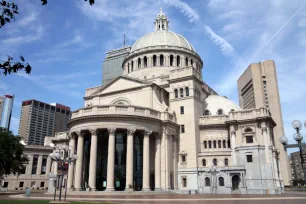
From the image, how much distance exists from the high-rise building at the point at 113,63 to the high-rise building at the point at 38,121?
59.2m

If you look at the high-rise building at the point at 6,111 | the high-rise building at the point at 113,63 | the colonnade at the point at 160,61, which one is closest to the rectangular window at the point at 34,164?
the colonnade at the point at 160,61

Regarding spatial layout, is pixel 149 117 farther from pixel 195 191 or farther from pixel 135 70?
pixel 135 70

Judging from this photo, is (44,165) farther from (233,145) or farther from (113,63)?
(233,145)

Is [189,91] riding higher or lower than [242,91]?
lower

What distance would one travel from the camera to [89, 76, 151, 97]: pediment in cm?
5359

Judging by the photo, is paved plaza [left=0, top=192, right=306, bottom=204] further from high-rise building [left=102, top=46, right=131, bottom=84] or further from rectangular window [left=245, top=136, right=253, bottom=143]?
high-rise building [left=102, top=46, right=131, bottom=84]

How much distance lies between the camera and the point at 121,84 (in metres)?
55.7

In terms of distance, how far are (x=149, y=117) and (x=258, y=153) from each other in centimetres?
1908

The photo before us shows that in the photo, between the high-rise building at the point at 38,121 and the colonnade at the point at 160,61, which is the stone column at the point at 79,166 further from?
the high-rise building at the point at 38,121

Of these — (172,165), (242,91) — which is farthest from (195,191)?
(242,91)

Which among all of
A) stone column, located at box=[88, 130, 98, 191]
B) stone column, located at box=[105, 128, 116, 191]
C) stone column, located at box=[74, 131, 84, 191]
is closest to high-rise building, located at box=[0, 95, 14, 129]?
stone column, located at box=[74, 131, 84, 191]

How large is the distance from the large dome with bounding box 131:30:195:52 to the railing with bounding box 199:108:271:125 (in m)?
22.3

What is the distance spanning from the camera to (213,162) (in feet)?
165

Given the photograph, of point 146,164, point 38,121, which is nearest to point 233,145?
point 146,164
